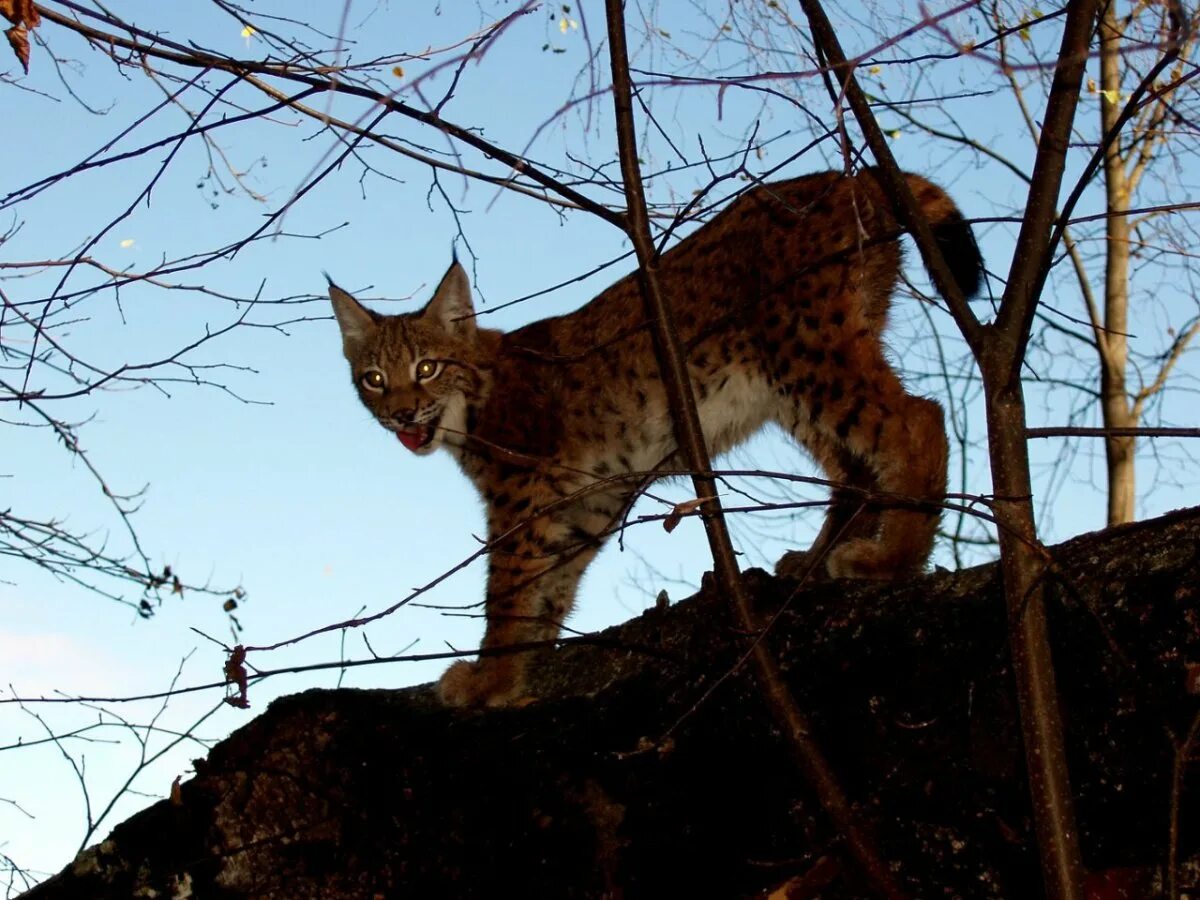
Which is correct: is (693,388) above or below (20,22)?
below

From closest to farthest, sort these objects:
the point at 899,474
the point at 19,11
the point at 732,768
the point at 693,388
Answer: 1. the point at 732,768
2. the point at 19,11
3. the point at 899,474
4. the point at 693,388

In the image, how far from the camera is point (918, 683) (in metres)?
2.59

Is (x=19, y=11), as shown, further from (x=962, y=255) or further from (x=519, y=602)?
(x=962, y=255)

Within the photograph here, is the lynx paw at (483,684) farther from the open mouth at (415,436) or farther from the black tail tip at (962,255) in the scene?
the black tail tip at (962,255)

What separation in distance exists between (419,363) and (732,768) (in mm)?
3279

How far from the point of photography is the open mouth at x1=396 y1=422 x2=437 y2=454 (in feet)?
18.2

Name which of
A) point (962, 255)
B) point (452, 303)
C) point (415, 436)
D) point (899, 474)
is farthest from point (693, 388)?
point (452, 303)

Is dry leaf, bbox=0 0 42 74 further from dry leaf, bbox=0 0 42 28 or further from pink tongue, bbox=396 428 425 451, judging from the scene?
pink tongue, bbox=396 428 425 451

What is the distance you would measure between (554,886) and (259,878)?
2.37ft

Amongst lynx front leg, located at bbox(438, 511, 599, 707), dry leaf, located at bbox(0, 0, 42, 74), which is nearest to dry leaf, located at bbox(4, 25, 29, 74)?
dry leaf, located at bbox(0, 0, 42, 74)

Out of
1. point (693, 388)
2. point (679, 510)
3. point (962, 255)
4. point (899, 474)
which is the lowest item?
point (679, 510)

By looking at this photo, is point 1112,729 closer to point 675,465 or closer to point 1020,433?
point 1020,433

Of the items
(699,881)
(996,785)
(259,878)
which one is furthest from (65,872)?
(996,785)

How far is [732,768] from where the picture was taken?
107 inches
